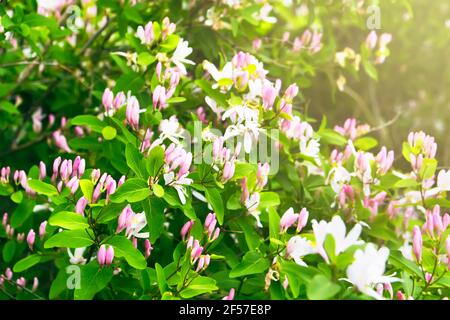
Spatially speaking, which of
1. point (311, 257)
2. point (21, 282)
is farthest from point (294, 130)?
point (21, 282)

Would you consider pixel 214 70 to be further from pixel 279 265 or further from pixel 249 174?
pixel 279 265

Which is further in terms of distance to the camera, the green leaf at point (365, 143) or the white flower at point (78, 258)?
the green leaf at point (365, 143)

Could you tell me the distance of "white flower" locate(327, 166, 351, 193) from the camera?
213 cm

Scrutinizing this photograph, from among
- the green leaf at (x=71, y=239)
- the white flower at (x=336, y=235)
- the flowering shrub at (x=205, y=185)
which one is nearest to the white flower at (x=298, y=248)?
the flowering shrub at (x=205, y=185)

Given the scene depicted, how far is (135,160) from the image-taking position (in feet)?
5.65

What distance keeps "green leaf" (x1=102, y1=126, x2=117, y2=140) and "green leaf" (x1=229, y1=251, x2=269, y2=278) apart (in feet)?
1.86

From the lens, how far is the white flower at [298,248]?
1538 millimetres

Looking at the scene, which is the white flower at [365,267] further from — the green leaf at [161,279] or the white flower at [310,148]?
the white flower at [310,148]

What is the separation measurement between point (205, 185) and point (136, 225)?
233mm

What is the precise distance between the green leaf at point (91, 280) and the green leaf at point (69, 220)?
14cm

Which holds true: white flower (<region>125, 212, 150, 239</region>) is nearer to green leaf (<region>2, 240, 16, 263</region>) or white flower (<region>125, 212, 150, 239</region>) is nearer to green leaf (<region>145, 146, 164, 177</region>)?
green leaf (<region>145, 146, 164, 177</region>)

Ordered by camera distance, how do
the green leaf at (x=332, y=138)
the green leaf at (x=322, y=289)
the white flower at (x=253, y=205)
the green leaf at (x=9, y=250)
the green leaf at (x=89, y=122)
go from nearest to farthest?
1. the green leaf at (x=322, y=289)
2. the white flower at (x=253, y=205)
3. the green leaf at (x=89, y=122)
4. the green leaf at (x=9, y=250)
5. the green leaf at (x=332, y=138)

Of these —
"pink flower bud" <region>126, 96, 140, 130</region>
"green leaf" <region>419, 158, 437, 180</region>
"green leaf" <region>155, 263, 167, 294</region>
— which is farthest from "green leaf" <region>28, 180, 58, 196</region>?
"green leaf" <region>419, 158, 437, 180</region>

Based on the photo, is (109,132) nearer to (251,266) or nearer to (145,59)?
(145,59)
